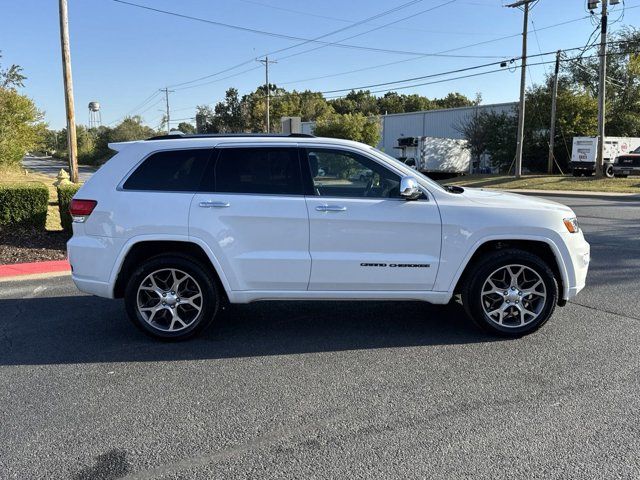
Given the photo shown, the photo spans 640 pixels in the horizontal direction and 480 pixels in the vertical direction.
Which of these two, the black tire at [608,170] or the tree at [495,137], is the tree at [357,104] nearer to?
the tree at [495,137]

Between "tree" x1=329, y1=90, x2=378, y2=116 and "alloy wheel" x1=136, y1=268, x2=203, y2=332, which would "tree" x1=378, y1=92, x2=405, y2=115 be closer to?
"tree" x1=329, y1=90, x2=378, y2=116

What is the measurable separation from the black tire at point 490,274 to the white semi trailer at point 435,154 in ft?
111

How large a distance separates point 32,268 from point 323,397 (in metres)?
6.43

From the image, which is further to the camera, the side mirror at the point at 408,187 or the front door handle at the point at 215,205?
the front door handle at the point at 215,205

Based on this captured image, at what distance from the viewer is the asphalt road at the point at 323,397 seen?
9.70 feet

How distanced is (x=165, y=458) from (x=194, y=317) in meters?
1.94

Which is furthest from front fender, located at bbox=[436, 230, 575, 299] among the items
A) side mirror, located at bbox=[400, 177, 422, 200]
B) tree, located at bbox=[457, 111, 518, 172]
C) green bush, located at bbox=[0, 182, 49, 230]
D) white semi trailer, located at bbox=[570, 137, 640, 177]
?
tree, located at bbox=[457, 111, 518, 172]

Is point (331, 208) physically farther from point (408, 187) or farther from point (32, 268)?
point (32, 268)

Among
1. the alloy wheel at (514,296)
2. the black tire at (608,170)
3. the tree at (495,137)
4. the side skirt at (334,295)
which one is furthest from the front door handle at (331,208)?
the tree at (495,137)

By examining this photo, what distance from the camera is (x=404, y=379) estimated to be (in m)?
4.02

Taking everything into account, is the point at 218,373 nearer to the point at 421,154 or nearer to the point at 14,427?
the point at 14,427

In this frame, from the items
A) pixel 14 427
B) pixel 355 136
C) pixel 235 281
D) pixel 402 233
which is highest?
pixel 355 136

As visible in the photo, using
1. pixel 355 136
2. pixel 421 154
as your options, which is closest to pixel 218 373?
pixel 421 154

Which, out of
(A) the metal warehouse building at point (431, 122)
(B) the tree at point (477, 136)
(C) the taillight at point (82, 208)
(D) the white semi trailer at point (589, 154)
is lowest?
(C) the taillight at point (82, 208)
